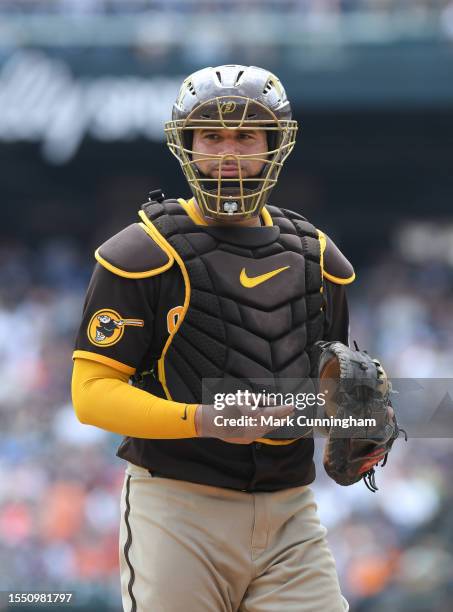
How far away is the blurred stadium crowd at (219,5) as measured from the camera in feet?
41.3

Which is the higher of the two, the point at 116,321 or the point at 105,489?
the point at 116,321

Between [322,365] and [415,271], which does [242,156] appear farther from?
[415,271]

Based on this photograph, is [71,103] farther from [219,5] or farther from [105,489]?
[105,489]

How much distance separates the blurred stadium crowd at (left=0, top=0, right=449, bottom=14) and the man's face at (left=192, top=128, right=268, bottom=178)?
32.0 ft

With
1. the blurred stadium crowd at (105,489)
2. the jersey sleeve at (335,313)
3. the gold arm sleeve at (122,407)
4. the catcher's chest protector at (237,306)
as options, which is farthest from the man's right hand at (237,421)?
the blurred stadium crowd at (105,489)

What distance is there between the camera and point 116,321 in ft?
9.98

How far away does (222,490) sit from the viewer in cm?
310

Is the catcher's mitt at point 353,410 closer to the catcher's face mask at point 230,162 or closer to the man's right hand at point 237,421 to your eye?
the man's right hand at point 237,421

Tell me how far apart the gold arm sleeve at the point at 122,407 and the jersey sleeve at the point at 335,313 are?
58 cm

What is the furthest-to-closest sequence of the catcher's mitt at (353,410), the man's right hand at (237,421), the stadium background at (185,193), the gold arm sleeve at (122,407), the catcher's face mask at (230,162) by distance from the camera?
the stadium background at (185,193)
the catcher's face mask at (230,162)
the catcher's mitt at (353,410)
the gold arm sleeve at (122,407)
the man's right hand at (237,421)

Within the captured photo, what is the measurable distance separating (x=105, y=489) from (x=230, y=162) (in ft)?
20.8

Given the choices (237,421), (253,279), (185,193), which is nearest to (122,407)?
(237,421)

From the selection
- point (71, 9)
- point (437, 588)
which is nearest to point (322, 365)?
point (437, 588)

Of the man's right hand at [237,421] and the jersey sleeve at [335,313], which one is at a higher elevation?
the jersey sleeve at [335,313]
